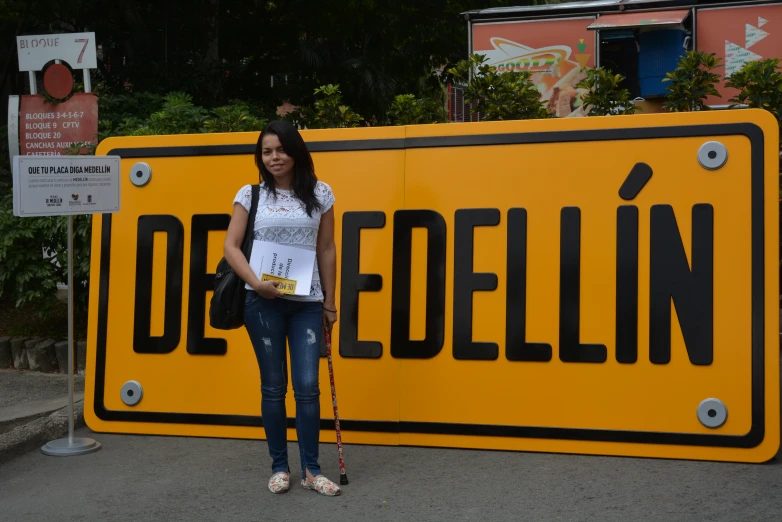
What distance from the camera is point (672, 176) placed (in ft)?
16.4

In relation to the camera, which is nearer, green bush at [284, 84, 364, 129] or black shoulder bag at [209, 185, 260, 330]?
black shoulder bag at [209, 185, 260, 330]

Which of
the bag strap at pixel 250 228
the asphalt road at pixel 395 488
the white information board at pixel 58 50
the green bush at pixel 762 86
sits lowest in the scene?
the asphalt road at pixel 395 488

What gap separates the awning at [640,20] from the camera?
12367 millimetres

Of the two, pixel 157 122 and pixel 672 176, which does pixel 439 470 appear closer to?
pixel 672 176

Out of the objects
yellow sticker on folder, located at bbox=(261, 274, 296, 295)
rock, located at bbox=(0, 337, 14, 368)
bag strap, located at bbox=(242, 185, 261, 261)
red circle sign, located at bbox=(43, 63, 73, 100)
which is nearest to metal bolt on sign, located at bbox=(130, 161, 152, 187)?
bag strap, located at bbox=(242, 185, 261, 261)

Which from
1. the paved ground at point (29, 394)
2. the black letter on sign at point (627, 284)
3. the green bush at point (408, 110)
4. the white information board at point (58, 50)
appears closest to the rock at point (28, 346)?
the paved ground at point (29, 394)

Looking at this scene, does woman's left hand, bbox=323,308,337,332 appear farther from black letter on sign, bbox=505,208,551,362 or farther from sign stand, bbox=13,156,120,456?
sign stand, bbox=13,156,120,456

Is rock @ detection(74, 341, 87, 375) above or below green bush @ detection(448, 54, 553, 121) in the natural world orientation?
below

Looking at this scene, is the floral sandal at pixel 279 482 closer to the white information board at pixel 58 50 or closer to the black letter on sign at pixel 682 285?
the black letter on sign at pixel 682 285

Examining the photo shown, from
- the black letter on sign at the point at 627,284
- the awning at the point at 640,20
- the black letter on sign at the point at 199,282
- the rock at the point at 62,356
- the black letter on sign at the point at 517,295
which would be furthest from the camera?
the awning at the point at 640,20

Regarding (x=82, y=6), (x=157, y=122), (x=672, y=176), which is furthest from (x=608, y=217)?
(x=82, y=6)

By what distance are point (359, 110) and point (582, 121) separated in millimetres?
10050

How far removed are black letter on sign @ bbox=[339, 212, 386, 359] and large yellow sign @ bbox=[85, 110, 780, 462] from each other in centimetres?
1

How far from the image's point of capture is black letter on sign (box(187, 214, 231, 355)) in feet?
18.2
